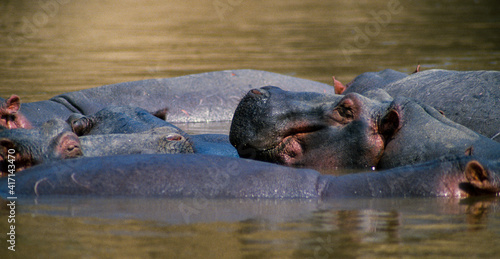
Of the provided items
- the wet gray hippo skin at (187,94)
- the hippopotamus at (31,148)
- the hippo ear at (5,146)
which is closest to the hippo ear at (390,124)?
the hippopotamus at (31,148)

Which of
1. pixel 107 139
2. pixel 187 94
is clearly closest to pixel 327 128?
pixel 107 139

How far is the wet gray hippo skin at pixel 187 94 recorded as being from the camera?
928cm

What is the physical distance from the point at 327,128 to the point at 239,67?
24.3 feet

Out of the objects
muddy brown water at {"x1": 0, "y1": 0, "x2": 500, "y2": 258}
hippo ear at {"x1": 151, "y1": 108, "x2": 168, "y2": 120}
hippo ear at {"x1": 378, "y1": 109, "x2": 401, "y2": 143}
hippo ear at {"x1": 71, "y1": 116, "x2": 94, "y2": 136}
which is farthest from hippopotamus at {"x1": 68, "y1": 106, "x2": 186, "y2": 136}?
hippo ear at {"x1": 151, "y1": 108, "x2": 168, "y2": 120}

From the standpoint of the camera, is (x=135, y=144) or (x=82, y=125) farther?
(x=82, y=125)

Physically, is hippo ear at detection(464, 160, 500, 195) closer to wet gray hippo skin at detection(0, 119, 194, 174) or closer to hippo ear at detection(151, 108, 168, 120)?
wet gray hippo skin at detection(0, 119, 194, 174)

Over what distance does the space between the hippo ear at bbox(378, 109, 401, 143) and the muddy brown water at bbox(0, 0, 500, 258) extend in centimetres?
116

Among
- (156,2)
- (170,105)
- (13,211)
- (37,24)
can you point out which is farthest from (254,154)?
(156,2)

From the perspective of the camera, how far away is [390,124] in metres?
5.66

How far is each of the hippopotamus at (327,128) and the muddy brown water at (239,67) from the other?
3.65 feet

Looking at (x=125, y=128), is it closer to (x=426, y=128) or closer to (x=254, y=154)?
(x=254, y=154)

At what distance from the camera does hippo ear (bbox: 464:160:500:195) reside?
15.0 ft

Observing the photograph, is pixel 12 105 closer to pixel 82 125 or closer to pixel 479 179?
pixel 82 125

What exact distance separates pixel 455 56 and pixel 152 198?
10.2 meters
